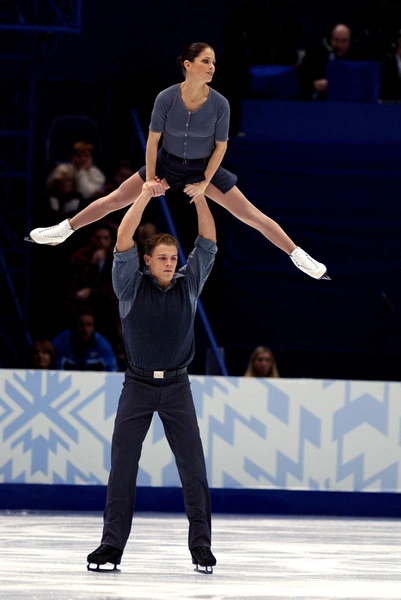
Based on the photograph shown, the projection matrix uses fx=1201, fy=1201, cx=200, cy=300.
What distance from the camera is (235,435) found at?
8547 mm

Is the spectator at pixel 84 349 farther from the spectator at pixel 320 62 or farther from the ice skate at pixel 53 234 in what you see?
the spectator at pixel 320 62

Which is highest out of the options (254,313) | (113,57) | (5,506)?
(113,57)

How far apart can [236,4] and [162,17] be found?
2.74 feet

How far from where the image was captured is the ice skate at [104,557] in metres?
5.36

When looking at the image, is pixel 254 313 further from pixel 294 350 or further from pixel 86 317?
pixel 86 317

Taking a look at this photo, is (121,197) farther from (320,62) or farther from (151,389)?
(320,62)

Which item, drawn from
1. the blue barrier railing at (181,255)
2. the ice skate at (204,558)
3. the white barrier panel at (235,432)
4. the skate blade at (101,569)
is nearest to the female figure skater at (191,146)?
the ice skate at (204,558)

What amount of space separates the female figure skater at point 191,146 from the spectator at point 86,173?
4987mm

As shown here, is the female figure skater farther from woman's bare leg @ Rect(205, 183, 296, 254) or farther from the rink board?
the rink board

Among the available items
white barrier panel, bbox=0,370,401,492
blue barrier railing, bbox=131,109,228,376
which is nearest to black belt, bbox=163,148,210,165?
white barrier panel, bbox=0,370,401,492

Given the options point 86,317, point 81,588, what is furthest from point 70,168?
point 81,588

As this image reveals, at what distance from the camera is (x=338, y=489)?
339 inches

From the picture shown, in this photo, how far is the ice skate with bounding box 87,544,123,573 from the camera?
5.36 metres

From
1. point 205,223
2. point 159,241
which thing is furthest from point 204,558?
point 205,223
